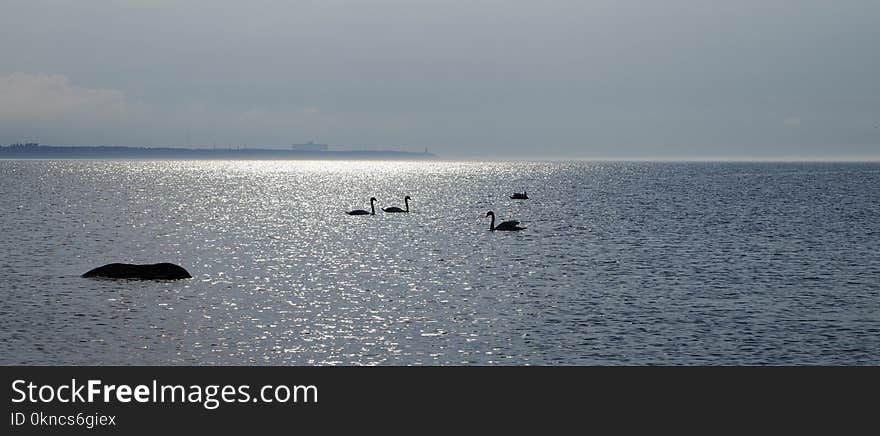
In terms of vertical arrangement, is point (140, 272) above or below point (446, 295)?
above

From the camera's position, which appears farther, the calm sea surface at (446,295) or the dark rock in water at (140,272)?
the dark rock in water at (140,272)

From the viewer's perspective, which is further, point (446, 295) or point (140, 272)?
point (140, 272)

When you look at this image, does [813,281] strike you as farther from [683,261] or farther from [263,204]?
[263,204]

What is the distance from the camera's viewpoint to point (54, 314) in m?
33.1

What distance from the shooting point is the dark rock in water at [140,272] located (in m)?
41.9

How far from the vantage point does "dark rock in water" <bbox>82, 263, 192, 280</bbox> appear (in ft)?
137

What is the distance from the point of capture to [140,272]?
42031mm

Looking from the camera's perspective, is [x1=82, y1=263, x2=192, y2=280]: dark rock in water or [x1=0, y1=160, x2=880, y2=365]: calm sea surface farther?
[x1=82, y1=263, x2=192, y2=280]: dark rock in water
